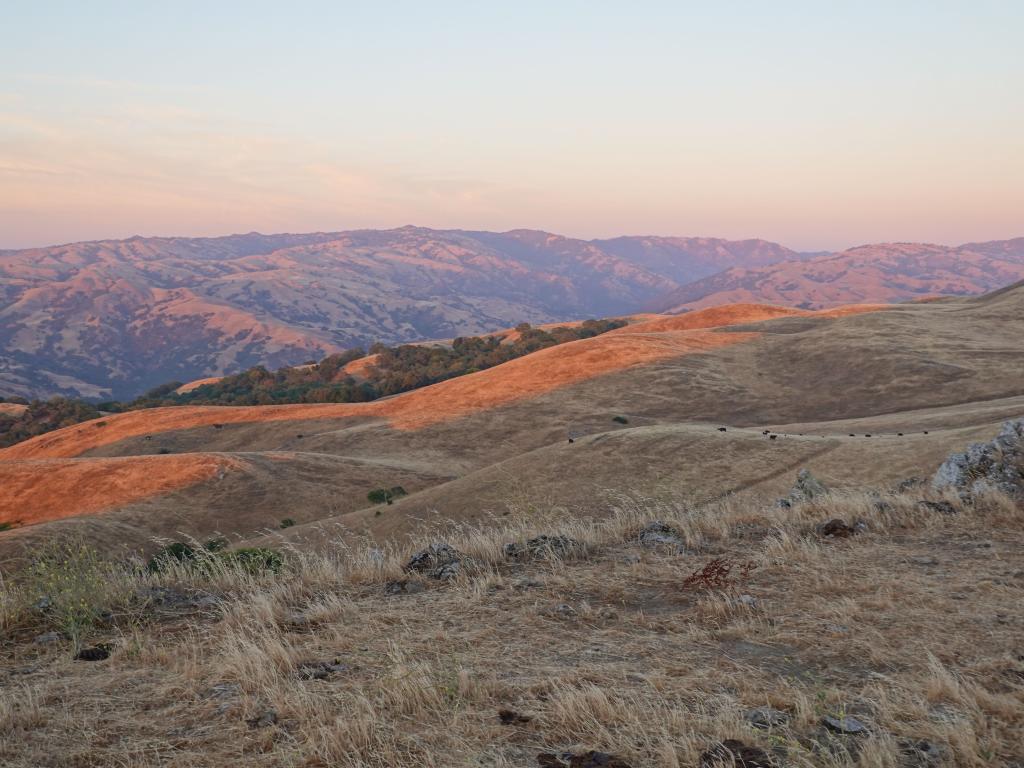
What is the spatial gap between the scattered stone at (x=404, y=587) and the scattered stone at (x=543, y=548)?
5.39 feet

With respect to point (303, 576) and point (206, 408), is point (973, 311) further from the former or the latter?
point (303, 576)

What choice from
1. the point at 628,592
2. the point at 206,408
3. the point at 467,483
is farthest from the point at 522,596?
the point at 206,408

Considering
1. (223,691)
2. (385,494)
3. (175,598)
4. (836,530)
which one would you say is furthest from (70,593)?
(385,494)

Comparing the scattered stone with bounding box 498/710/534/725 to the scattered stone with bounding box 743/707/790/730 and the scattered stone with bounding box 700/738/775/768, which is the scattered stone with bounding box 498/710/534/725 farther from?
the scattered stone with bounding box 743/707/790/730

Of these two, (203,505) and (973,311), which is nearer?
(203,505)

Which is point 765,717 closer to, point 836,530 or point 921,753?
point 921,753

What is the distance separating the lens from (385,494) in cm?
5012

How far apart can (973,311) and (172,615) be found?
102 metres

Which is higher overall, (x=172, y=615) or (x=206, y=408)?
(x=172, y=615)

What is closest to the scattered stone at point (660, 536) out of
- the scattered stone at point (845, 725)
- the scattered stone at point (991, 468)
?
the scattered stone at point (991, 468)

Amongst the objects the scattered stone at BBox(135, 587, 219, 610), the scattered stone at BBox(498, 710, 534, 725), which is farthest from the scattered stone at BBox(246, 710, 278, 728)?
the scattered stone at BBox(135, 587, 219, 610)

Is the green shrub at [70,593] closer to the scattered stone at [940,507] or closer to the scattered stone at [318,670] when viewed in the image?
the scattered stone at [318,670]

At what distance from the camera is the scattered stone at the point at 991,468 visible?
12.9m

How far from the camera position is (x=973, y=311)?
8969 cm
